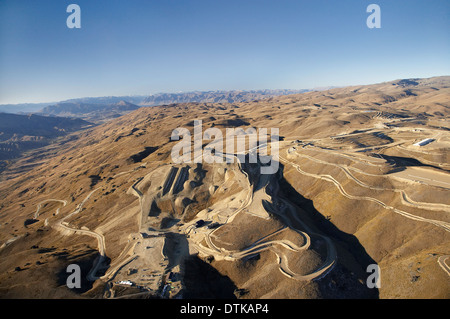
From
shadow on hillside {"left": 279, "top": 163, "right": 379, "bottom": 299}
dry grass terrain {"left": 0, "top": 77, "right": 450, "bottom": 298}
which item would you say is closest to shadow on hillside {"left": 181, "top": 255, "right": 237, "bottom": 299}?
dry grass terrain {"left": 0, "top": 77, "right": 450, "bottom": 298}

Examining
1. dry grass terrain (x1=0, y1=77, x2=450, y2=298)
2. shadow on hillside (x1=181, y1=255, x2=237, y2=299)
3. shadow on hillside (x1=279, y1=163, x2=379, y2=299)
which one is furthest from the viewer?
shadow on hillside (x1=181, y1=255, x2=237, y2=299)

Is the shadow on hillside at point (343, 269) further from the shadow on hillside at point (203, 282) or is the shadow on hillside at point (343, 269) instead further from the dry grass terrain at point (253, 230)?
the shadow on hillside at point (203, 282)

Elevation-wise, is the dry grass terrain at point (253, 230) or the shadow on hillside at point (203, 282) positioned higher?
the dry grass terrain at point (253, 230)

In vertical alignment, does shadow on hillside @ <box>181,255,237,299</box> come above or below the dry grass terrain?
below

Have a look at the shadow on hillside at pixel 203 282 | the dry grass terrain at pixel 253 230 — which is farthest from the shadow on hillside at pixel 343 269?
the shadow on hillside at pixel 203 282

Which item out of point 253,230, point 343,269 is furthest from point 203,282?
point 343,269

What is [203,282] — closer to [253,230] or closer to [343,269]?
[253,230]

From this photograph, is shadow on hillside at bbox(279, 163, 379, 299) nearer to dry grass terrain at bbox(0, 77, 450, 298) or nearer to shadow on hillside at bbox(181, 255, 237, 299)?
dry grass terrain at bbox(0, 77, 450, 298)
